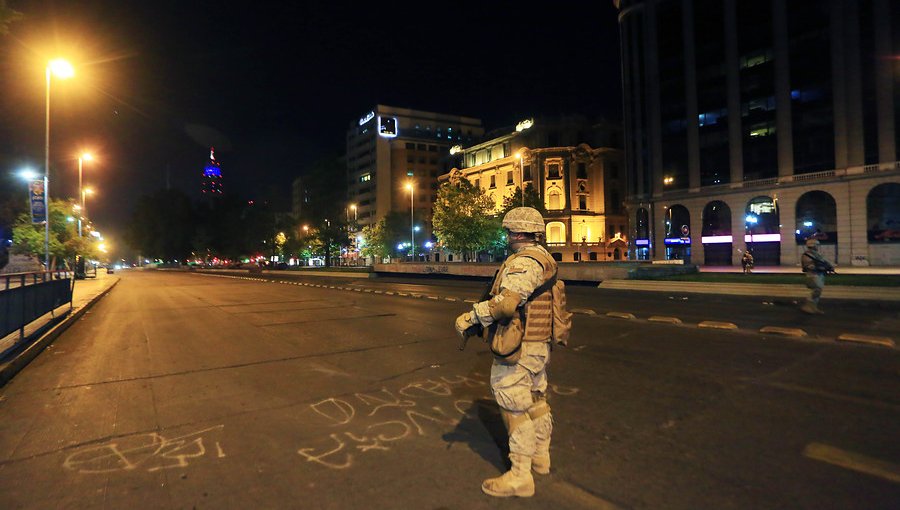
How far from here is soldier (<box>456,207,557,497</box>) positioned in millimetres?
3133

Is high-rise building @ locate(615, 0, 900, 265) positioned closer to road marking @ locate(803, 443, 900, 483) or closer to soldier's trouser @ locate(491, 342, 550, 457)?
road marking @ locate(803, 443, 900, 483)

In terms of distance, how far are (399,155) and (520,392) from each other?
10558 cm

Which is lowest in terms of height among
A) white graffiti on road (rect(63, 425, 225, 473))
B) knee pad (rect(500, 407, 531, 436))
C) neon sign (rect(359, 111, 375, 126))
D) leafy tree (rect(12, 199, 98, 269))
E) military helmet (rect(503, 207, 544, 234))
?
white graffiti on road (rect(63, 425, 225, 473))

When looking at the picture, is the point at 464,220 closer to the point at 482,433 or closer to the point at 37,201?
the point at 37,201

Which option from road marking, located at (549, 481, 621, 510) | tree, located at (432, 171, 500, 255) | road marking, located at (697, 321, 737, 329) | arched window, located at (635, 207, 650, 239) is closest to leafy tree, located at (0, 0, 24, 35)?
road marking, located at (549, 481, 621, 510)

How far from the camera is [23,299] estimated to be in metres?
9.99

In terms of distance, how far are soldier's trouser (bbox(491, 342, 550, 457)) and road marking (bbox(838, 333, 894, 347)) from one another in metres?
8.00

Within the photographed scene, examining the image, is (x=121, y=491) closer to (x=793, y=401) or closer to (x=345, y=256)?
(x=793, y=401)

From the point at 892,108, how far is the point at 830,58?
21.9 feet

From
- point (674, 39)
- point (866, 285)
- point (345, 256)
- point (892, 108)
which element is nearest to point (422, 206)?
point (345, 256)

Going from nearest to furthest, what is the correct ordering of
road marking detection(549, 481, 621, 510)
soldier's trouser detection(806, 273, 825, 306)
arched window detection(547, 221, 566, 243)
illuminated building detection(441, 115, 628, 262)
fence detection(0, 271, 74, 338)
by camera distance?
road marking detection(549, 481, 621, 510), fence detection(0, 271, 74, 338), soldier's trouser detection(806, 273, 825, 306), illuminated building detection(441, 115, 628, 262), arched window detection(547, 221, 566, 243)

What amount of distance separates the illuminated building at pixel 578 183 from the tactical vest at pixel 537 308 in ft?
203

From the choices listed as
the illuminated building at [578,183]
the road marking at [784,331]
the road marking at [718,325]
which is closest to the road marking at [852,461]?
the road marking at [784,331]

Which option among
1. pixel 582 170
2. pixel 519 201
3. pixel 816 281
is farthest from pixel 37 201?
pixel 582 170
